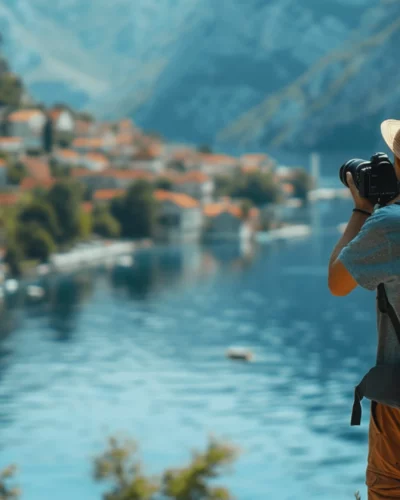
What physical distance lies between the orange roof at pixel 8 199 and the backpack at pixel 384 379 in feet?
210

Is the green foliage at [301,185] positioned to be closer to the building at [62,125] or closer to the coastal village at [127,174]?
the coastal village at [127,174]

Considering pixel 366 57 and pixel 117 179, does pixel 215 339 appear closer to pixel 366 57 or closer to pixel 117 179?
pixel 117 179

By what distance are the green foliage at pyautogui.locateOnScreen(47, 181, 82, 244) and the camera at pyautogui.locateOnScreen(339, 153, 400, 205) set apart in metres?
61.6

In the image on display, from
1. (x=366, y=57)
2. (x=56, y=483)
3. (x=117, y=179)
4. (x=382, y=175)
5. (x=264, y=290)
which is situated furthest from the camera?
(x=366, y=57)

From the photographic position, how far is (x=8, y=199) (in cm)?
6938

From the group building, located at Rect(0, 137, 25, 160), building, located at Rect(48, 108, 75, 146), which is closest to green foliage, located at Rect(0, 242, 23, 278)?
building, located at Rect(0, 137, 25, 160)

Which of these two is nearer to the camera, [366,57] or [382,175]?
[382,175]

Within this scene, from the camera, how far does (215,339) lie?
40.8 metres

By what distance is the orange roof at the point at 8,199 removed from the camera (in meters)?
67.2

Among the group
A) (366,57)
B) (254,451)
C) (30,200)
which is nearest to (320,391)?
(254,451)

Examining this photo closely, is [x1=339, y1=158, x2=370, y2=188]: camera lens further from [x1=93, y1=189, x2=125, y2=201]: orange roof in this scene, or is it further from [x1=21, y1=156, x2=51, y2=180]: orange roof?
[x1=21, y1=156, x2=51, y2=180]: orange roof

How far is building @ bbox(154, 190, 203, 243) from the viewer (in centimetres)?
7662

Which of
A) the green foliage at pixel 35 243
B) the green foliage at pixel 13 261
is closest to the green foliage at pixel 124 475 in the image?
the green foliage at pixel 13 261

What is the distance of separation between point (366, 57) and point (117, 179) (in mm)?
105667
